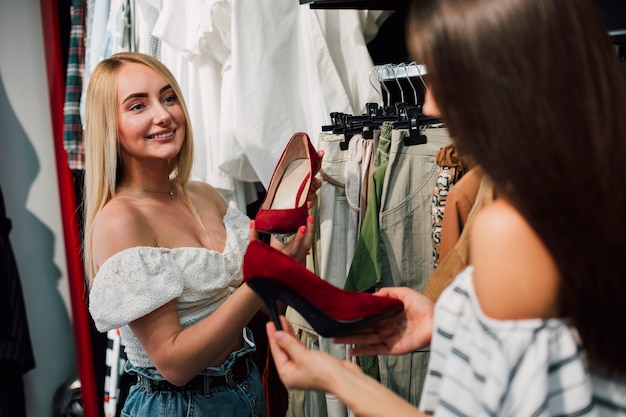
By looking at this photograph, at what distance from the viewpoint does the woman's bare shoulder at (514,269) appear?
70cm

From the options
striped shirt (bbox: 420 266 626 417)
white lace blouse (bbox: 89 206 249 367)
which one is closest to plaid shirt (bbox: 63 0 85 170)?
white lace blouse (bbox: 89 206 249 367)

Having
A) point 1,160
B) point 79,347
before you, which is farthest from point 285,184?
point 1,160

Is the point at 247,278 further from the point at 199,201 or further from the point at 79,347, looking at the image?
the point at 79,347

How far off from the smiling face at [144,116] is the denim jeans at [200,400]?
1.57 feet

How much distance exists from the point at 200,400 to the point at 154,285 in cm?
28

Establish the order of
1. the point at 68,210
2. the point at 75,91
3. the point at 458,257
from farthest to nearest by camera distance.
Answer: the point at 68,210, the point at 75,91, the point at 458,257

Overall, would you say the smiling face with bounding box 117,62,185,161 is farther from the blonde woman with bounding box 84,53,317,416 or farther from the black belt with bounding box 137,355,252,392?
the black belt with bounding box 137,355,252,392

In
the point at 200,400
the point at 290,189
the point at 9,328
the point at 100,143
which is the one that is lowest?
the point at 9,328

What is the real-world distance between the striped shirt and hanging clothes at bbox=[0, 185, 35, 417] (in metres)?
2.29

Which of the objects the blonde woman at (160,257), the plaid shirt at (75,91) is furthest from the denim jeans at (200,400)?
the plaid shirt at (75,91)

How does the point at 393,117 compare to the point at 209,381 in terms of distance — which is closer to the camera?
the point at 209,381

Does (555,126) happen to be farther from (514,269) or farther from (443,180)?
(443,180)

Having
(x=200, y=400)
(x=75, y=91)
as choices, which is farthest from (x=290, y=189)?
(x=75, y=91)

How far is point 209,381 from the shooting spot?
145cm
